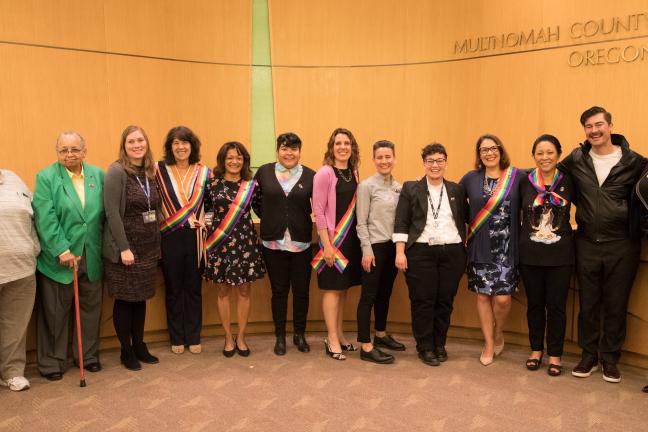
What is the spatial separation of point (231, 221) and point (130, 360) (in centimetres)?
109

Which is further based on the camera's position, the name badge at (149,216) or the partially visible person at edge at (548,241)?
the name badge at (149,216)

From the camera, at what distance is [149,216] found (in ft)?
10.8

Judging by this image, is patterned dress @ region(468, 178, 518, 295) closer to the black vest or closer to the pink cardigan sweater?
the pink cardigan sweater

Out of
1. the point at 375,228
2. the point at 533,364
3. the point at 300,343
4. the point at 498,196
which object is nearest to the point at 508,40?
the point at 498,196

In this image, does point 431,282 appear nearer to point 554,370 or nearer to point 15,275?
point 554,370

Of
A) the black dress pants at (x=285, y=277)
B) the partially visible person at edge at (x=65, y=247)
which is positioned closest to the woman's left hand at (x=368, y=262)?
the black dress pants at (x=285, y=277)

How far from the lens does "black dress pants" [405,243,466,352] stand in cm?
332

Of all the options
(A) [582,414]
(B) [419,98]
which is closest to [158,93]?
(B) [419,98]

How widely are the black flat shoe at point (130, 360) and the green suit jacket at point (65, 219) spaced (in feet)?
1.72

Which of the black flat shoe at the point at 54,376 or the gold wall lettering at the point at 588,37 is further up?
the gold wall lettering at the point at 588,37

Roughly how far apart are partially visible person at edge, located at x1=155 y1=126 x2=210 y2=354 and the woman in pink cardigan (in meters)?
0.78

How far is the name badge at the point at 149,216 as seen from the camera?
10.7ft

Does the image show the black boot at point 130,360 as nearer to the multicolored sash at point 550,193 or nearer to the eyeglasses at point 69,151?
the eyeglasses at point 69,151

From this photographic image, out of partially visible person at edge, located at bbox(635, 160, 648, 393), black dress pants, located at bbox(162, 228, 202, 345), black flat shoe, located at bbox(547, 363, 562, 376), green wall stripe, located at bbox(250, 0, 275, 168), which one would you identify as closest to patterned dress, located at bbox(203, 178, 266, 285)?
black dress pants, located at bbox(162, 228, 202, 345)
